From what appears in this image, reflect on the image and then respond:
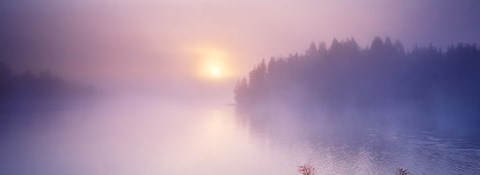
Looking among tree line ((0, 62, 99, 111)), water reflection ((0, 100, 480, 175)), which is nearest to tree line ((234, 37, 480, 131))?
water reflection ((0, 100, 480, 175))

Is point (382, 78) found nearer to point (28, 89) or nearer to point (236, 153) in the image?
point (236, 153)

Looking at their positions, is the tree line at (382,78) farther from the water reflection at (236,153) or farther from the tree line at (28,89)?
the tree line at (28,89)

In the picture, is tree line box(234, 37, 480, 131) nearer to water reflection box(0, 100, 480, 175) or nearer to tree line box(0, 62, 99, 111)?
water reflection box(0, 100, 480, 175)

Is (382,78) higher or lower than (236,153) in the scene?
higher

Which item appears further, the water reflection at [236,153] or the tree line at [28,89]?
the tree line at [28,89]

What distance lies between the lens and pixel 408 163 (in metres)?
34.9

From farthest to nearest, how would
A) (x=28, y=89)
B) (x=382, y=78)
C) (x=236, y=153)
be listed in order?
(x=28, y=89)
(x=382, y=78)
(x=236, y=153)

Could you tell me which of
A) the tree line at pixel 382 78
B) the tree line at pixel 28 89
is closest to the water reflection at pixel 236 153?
the tree line at pixel 382 78

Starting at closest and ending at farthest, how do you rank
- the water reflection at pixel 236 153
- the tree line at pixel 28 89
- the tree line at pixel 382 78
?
1. the water reflection at pixel 236 153
2. the tree line at pixel 382 78
3. the tree line at pixel 28 89

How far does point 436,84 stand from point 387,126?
1020 inches

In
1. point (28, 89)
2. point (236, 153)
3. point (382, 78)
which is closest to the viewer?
point (236, 153)

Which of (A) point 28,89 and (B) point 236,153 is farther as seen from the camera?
(A) point 28,89

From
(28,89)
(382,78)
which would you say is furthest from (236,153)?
(28,89)

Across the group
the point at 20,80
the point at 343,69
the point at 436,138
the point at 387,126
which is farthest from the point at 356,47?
the point at 20,80
